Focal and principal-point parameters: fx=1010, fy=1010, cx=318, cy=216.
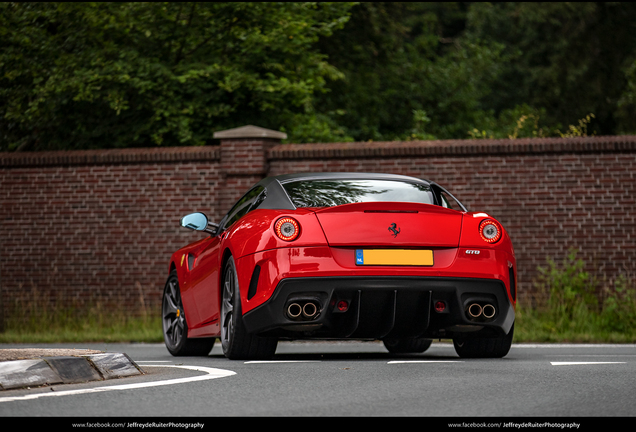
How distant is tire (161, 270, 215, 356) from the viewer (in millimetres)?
8578

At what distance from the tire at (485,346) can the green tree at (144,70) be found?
8180mm

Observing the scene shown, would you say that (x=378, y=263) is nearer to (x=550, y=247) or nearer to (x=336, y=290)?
(x=336, y=290)

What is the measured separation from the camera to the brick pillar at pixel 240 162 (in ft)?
44.6

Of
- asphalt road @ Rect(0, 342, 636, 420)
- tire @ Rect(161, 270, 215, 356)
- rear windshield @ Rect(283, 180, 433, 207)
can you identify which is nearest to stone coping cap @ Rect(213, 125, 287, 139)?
tire @ Rect(161, 270, 215, 356)

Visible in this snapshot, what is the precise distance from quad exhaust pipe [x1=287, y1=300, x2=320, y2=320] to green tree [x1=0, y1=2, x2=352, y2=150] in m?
8.89

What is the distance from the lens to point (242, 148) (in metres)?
13.7

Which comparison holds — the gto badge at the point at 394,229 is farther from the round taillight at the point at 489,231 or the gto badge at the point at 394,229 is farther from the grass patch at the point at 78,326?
the grass patch at the point at 78,326

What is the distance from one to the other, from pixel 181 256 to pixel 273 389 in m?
3.40

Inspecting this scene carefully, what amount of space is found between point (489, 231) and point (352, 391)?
212 cm

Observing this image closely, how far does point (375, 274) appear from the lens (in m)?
6.76

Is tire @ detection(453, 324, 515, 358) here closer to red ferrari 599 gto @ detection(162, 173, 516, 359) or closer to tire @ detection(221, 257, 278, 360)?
red ferrari 599 gto @ detection(162, 173, 516, 359)

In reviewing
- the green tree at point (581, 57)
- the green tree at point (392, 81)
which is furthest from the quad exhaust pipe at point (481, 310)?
the green tree at point (581, 57)

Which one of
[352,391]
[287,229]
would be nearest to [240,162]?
[287,229]
